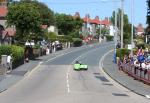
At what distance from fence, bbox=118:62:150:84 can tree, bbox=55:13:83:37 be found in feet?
317

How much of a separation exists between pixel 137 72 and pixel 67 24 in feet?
356

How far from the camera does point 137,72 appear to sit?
43.5 m

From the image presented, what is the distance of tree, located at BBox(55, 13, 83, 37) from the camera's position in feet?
493

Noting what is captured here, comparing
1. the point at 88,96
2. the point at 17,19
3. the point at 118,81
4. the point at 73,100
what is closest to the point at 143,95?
the point at 88,96

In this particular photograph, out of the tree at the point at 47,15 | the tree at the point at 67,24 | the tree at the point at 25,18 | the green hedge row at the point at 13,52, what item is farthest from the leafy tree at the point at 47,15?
the green hedge row at the point at 13,52

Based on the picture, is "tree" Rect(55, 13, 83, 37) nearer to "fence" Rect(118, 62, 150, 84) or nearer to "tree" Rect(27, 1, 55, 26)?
"tree" Rect(27, 1, 55, 26)

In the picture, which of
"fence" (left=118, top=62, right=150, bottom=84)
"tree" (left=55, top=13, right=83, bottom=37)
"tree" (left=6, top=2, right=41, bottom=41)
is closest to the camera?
"fence" (left=118, top=62, right=150, bottom=84)

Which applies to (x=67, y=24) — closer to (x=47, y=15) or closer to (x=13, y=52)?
(x=47, y=15)

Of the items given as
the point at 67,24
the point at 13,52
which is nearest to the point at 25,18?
the point at 13,52

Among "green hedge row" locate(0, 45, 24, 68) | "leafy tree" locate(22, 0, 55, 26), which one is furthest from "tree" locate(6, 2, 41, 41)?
"leafy tree" locate(22, 0, 55, 26)

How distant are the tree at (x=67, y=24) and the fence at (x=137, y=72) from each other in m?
96.7

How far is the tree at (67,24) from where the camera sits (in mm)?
150125

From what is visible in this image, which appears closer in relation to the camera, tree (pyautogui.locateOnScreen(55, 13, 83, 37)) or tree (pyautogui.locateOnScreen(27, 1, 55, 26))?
tree (pyautogui.locateOnScreen(27, 1, 55, 26))

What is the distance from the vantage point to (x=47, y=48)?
300 feet
